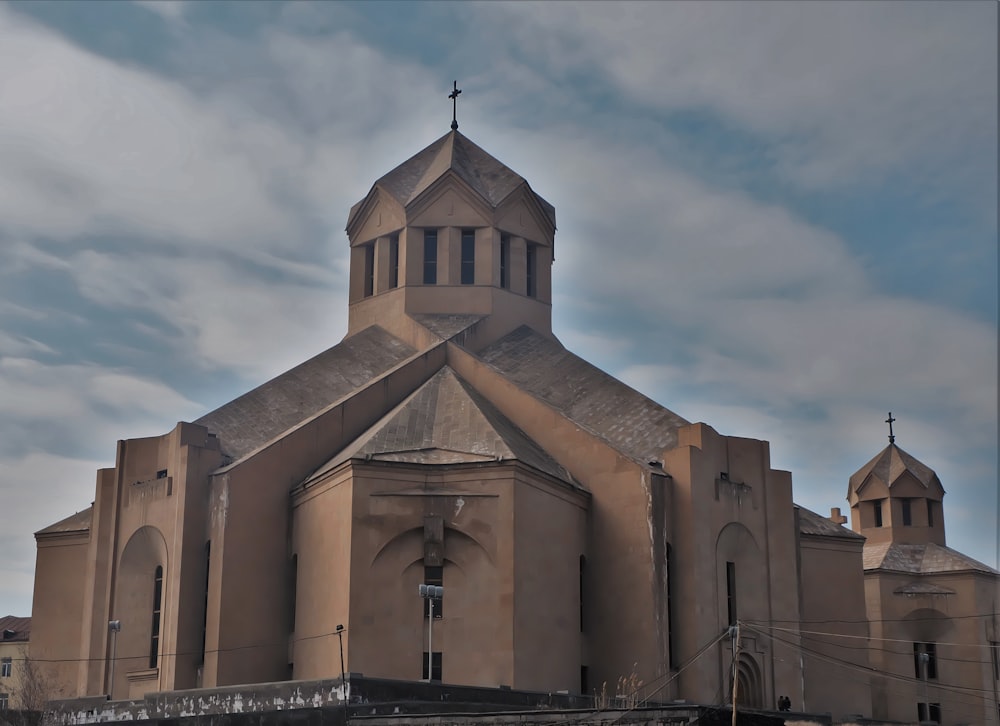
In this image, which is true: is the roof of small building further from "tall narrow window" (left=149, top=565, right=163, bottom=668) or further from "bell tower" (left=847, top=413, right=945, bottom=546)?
"bell tower" (left=847, top=413, right=945, bottom=546)

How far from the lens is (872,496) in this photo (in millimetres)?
52500

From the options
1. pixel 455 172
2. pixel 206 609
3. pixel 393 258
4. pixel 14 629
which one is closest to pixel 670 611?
pixel 206 609

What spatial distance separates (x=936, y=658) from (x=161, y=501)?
28.4 metres

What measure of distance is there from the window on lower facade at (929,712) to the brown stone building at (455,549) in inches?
312

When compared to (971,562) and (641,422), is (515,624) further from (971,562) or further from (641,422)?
(971,562)

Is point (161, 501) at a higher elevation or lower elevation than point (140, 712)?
higher

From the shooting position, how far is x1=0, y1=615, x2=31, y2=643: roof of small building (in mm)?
59062

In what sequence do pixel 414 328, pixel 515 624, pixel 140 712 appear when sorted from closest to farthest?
pixel 140 712 < pixel 515 624 < pixel 414 328

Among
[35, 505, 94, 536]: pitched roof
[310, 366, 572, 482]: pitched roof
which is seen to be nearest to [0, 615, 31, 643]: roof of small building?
[35, 505, 94, 536]: pitched roof

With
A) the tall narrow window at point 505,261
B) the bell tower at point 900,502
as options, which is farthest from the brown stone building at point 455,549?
the bell tower at point 900,502

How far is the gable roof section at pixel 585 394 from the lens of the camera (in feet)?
118

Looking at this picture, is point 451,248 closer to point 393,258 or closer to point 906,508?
point 393,258

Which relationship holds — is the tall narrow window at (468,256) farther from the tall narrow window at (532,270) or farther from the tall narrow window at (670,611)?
the tall narrow window at (670,611)

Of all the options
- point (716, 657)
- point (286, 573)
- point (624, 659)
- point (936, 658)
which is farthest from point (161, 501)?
point (936, 658)
